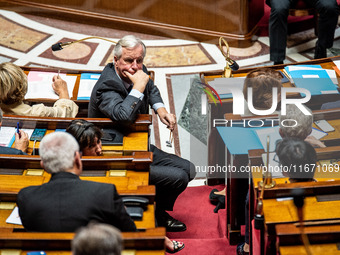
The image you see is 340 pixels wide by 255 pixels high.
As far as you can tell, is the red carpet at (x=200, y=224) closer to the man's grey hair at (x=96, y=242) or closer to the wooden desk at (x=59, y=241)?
the wooden desk at (x=59, y=241)

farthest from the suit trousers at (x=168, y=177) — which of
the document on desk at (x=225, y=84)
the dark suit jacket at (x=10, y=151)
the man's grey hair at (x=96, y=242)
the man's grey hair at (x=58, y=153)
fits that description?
the man's grey hair at (x=96, y=242)

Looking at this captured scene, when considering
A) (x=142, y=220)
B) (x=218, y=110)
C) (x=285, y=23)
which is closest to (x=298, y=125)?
(x=142, y=220)

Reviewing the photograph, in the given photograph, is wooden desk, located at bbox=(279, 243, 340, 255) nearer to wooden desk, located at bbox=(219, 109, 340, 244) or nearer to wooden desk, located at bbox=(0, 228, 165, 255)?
wooden desk, located at bbox=(0, 228, 165, 255)

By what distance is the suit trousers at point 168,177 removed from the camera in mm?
3277

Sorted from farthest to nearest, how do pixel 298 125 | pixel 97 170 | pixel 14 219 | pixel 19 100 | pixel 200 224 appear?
pixel 200 224 < pixel 19 100 < pixel 97 170 < pixel 298 125 < pixel 14 219

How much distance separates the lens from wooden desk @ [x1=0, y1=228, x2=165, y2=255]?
2.10 meters

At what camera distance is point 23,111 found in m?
3.31

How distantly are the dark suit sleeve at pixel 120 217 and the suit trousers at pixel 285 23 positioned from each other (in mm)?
3352

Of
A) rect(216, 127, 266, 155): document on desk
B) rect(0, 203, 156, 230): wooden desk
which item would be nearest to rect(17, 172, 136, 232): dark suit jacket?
rect(0, 203, 156, 230): wooden desk

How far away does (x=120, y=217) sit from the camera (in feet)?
7.30

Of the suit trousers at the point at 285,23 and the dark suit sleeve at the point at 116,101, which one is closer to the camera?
the dark suit sleeve at the point at 116,101

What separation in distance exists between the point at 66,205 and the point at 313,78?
218 cm

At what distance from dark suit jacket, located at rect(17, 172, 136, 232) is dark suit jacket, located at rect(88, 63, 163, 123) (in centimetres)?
96

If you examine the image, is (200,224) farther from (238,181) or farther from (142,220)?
(142,220)
